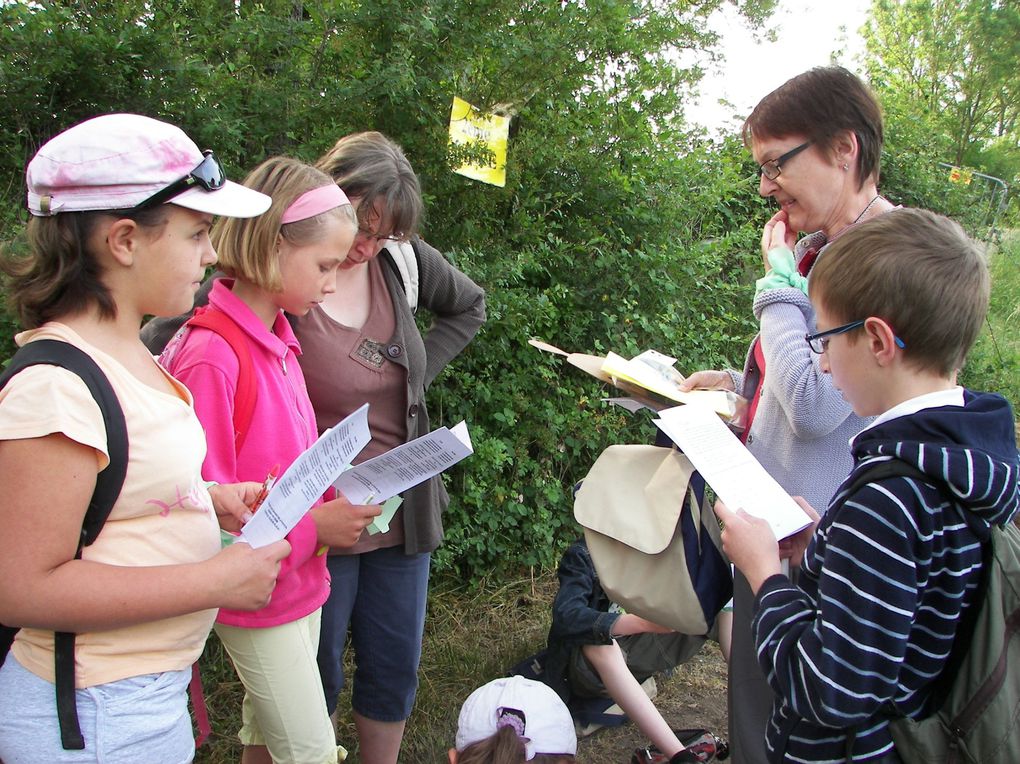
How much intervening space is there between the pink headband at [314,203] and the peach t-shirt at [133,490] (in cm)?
58

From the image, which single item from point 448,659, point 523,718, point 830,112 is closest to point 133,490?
point 523,718

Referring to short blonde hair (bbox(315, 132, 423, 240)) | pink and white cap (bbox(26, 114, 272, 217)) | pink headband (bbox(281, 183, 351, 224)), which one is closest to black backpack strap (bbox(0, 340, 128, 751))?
pink and white cap (bbox(26, 114, 272, 217))

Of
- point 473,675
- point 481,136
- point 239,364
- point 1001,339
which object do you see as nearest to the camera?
point 239,364

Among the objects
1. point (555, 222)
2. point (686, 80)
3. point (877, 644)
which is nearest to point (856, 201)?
point (877, 644)

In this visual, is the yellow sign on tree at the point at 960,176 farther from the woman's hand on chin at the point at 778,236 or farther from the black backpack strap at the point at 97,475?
the black backpack strap at the point at 97,475

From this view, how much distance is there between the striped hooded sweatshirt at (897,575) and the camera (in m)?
1.30

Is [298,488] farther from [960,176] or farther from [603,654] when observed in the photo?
[960,176]

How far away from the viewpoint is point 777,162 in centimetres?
217

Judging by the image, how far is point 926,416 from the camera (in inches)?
54.2

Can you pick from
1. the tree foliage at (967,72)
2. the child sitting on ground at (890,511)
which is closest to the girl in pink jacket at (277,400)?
the child sitting on ground at (890,511)

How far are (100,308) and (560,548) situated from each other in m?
3.20

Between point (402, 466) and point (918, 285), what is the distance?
3.67 ft

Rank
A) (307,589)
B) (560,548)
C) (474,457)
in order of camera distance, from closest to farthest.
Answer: (307,589) → (474,457) → (560,548)

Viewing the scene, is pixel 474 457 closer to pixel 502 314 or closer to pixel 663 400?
pixel 502 314
